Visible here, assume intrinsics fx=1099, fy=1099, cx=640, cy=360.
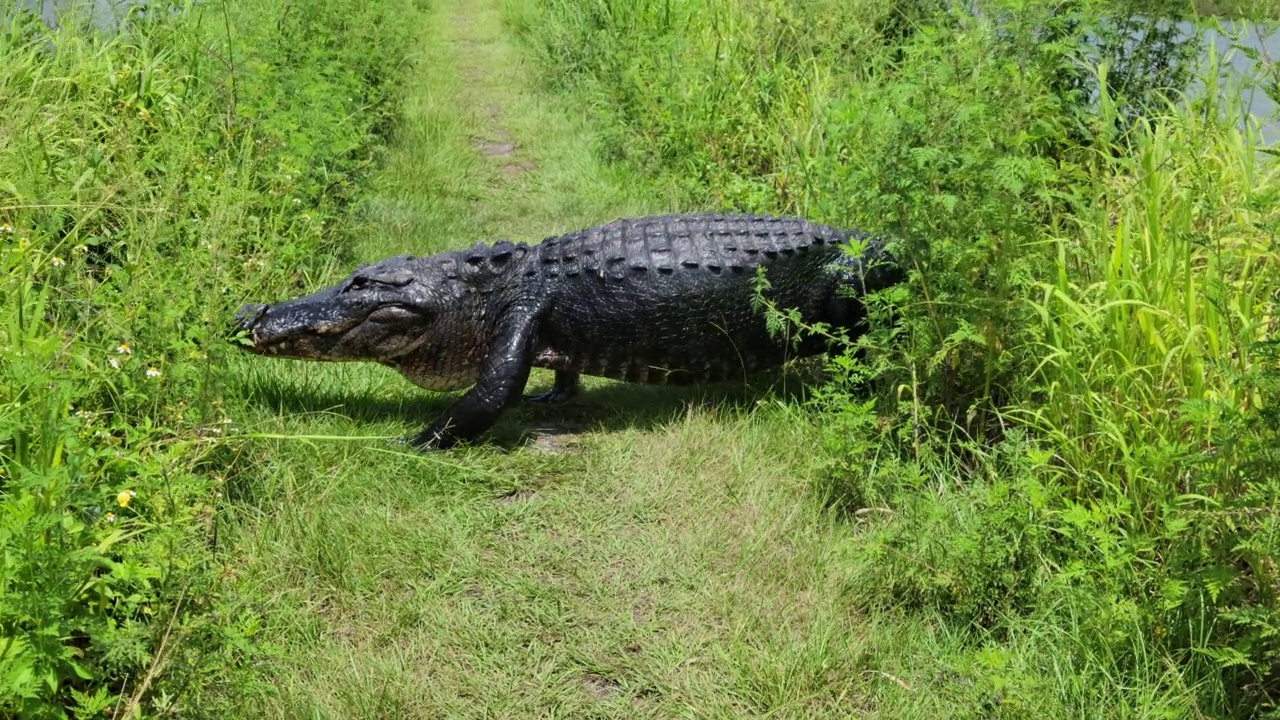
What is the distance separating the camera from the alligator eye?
491cm

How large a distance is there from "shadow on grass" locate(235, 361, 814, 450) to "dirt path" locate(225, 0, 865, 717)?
0.05 feet

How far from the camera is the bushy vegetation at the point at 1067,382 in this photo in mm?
2967

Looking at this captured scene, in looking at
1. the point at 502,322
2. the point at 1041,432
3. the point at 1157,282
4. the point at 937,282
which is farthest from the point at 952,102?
the point at 502,322

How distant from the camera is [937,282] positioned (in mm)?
4082

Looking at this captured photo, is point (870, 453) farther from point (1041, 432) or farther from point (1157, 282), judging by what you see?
point (1157, 282)

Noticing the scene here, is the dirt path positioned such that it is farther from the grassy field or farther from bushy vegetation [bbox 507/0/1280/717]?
bushy vegetation [bbox 507/0/1280/717]

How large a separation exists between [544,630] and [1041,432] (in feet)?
6.19

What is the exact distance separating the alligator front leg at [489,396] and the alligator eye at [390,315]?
425 mm

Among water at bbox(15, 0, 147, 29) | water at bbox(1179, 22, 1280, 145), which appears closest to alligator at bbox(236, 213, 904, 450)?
water at bbox(1179, 22, 1280, 145)

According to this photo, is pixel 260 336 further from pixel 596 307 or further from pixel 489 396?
pixel 596 307

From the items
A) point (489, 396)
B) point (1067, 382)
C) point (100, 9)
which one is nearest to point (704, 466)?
point (489, 396)

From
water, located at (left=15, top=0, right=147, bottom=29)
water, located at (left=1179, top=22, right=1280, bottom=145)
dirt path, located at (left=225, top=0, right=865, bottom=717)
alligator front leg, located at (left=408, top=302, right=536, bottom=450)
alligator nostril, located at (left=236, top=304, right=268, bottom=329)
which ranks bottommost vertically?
dirt path, located at (left=225, top=0, right=865, bottom=717)

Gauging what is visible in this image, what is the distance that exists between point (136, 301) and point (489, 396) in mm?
1441

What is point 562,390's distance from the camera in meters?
5.26
